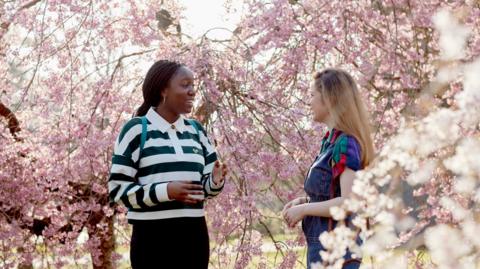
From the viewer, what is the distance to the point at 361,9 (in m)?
5.16

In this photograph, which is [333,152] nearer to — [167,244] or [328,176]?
[328,176]

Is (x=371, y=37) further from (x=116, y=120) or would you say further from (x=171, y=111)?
(x=171, y=111)

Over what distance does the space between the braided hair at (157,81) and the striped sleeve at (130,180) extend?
139mm

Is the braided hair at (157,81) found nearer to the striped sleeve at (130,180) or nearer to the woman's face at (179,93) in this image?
the woman's face at (179,93)

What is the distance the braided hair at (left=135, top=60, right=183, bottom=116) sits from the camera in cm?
319

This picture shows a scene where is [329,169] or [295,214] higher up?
[329,169]

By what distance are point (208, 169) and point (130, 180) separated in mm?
333

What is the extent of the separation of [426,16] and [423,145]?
3537 millimetres

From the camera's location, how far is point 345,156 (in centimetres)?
274

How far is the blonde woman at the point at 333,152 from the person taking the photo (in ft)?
9.05

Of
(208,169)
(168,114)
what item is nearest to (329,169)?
(208,169)

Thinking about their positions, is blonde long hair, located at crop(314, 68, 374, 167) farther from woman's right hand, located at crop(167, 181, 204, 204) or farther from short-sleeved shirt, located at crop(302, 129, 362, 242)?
woman's right hand, located at crop(167, 181, 204, 204)

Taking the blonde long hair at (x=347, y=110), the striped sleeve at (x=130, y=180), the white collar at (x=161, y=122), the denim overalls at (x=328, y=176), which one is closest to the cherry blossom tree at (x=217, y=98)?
the white collar at (x=161, y=122)

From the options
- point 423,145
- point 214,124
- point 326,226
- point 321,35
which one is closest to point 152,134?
point 326,226
